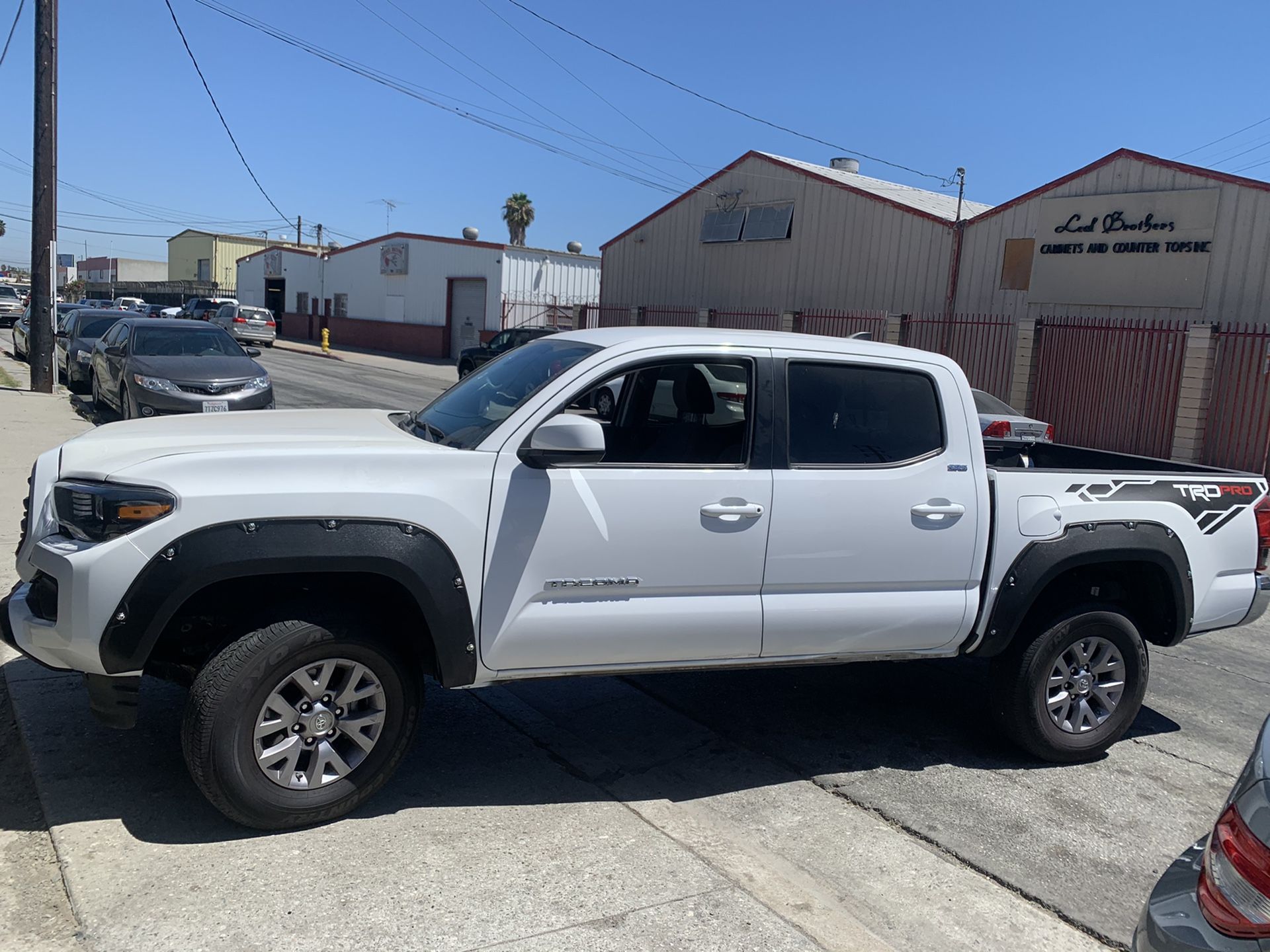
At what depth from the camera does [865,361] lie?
457 cm

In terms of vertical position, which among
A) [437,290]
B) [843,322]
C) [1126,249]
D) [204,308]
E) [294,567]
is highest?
[1126,249]

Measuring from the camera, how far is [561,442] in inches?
149

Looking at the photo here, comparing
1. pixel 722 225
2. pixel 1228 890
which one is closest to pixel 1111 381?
pixel 722 225

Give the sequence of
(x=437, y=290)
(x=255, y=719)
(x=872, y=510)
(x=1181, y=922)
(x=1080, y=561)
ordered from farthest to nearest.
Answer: (x=437, y=290), (x=1080, y=561), (x=872, y=510), (x=255, y=719), (x=1181, y=922)

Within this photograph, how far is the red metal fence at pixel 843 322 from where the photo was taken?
25.2 metres

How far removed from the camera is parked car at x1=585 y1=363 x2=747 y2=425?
435cm

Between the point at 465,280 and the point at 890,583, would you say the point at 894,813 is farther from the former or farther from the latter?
the point at 465,280

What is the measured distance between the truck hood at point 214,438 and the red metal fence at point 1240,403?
17.3 m

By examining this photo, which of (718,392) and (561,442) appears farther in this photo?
(718,392)

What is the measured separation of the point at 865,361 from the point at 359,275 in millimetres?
47329

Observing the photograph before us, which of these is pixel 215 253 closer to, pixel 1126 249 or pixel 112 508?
pixel 1126 249

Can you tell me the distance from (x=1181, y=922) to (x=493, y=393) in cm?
308

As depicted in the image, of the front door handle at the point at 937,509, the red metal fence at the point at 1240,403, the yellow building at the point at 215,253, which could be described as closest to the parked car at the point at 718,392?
the front door handle at the point at 937,509

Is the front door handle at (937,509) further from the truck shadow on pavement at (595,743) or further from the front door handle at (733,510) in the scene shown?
the truck shadow on pavement at (595,743)
